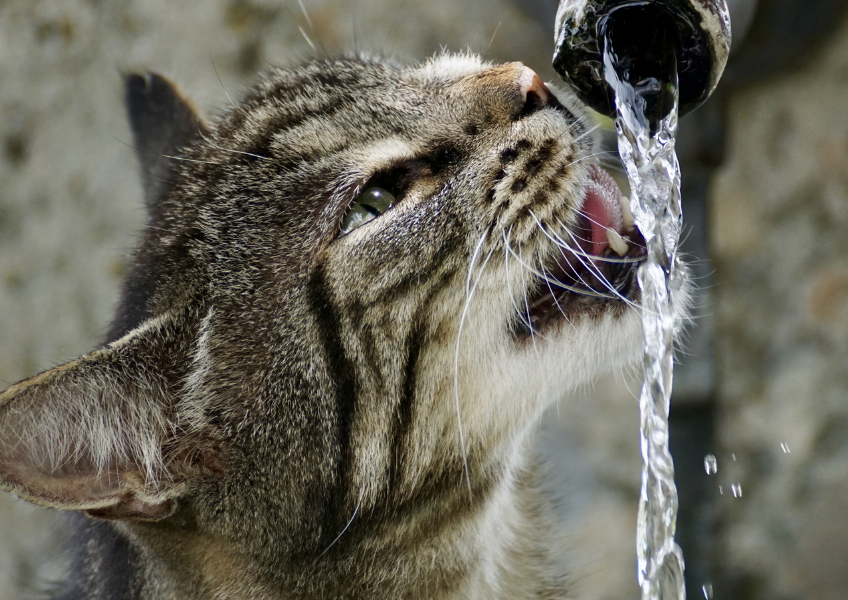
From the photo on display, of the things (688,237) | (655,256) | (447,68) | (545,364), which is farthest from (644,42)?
(688,237)

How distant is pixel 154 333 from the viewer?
1.33 m

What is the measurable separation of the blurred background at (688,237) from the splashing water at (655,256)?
0.45m

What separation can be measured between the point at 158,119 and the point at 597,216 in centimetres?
108

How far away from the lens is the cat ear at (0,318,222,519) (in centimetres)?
112

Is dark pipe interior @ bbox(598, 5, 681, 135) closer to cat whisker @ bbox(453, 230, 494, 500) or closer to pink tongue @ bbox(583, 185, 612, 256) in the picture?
pink tongue @ bbox(583, 185, 612, 256)

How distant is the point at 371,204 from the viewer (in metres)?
1.44

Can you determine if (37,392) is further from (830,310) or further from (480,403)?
(830,310)

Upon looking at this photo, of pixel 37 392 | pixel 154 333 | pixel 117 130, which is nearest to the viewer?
pixel 37 392

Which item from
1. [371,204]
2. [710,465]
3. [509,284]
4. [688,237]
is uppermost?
[371,204]

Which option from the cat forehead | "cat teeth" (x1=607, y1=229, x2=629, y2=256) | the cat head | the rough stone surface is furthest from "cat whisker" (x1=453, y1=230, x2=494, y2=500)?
the rough stone surface

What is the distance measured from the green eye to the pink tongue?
0.36 meters

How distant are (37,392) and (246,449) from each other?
14.0 inches

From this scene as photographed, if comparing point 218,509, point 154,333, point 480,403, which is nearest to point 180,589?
point 218,509

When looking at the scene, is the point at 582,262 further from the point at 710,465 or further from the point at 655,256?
the point at 710,465
